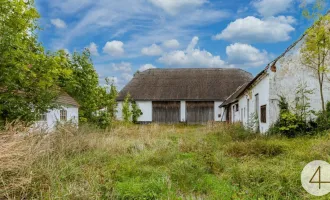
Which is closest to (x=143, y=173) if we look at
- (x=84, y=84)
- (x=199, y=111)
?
(x=84, y=84)

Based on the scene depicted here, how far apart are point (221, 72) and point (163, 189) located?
2898 cm

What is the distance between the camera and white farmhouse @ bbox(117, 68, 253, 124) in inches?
1122

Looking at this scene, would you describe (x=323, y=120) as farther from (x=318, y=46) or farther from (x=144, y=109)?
(x=144, y=109)

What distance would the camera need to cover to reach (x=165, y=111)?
28922 millimetres

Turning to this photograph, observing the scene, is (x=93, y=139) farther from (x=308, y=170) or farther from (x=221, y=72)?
(x=221, y=72)

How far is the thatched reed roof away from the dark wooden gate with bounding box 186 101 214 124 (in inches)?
27.5

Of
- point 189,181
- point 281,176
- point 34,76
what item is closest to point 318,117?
point 281,176

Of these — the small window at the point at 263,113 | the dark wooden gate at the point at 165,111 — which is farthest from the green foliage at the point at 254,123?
the dark wooden gate at the point at 165,111

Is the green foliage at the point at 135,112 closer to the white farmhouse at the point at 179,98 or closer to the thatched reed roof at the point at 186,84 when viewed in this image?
the white farmhouse at the point at 179,98

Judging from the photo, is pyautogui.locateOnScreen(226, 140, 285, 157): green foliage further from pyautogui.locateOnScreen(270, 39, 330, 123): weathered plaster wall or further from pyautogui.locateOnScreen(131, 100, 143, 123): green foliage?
pyautogui.locateOnScreen(131, 100, 143, 123): green foliage

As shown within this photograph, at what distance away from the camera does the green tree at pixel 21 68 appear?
8.34m

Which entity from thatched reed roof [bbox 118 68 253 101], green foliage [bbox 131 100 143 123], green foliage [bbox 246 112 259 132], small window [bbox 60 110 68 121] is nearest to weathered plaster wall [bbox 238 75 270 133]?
green foliage [bbox 246 112 259 132]

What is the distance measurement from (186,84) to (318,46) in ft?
65.7

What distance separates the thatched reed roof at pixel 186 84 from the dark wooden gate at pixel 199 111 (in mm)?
700
